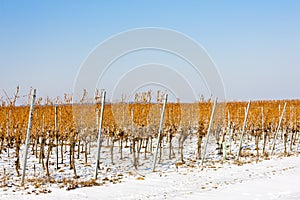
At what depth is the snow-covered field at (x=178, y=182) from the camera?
25.3 ft

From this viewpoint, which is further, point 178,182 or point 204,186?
point 178,182

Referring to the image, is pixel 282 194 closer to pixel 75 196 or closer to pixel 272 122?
pixel 75 196

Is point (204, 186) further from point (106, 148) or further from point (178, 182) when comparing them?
point (106, 148)

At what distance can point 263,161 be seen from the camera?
13758 mm

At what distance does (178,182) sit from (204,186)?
88 cm

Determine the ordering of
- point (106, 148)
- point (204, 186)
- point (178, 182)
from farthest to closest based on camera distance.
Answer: point (106, 148)
point (178, 182)
point (204, 186)

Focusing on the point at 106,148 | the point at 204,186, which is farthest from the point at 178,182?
the point at 106,148

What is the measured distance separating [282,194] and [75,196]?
4737 mm

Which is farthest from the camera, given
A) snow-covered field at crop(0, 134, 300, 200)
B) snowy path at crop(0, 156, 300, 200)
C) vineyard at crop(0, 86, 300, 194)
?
vineyard at crop(0, 86, 300, 194)

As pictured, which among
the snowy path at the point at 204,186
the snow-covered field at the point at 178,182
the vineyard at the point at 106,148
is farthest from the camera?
the vineyard at the point at 106,148

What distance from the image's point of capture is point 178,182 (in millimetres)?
9445

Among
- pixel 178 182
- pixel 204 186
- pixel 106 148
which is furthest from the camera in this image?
pixel 106 148

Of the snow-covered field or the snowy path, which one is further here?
the snow-covered field

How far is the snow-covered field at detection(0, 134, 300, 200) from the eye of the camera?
7.73 m
